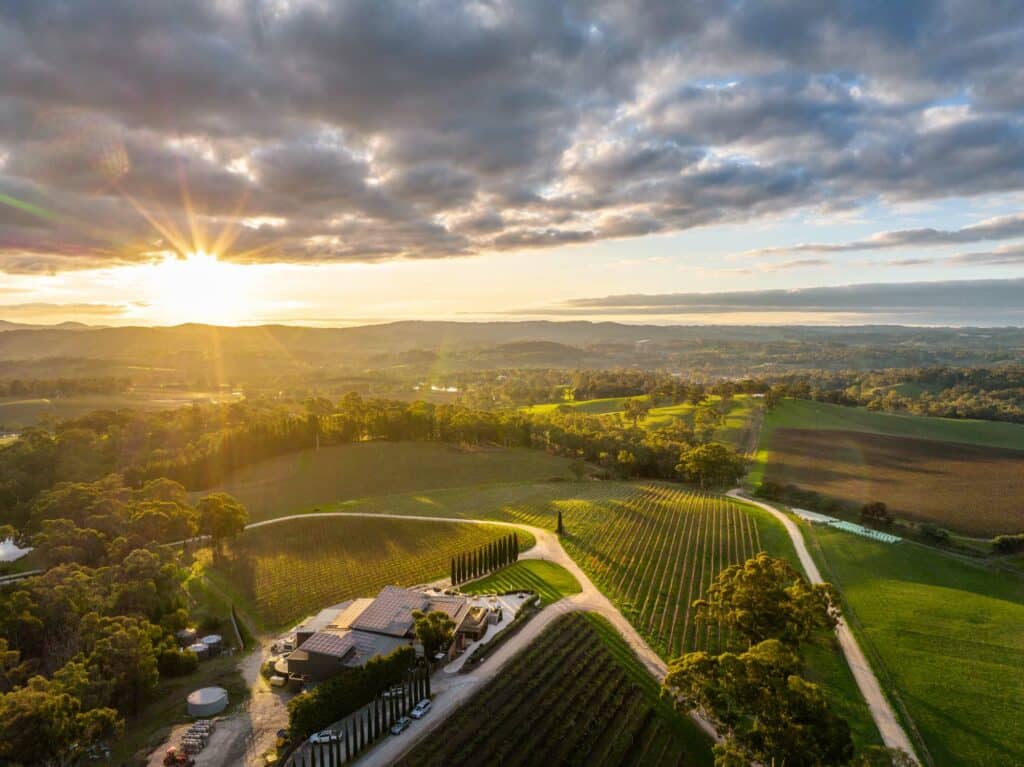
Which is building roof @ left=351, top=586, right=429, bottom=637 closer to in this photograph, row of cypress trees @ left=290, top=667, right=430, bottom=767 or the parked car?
row of cypress trees @ left=290, top=667, right=430, bottom=767

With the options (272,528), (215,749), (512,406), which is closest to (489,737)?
(215,749)

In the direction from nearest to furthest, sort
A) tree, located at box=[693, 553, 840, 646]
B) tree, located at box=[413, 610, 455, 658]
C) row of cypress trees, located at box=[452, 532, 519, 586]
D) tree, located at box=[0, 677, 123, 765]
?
1. tree, located at box=[0, 677, 123, 765]
2. tree, located at box=[693, 553, 840, 646]
3. tree, located at box=[413, 610, 455, 658]
4. row of cypress trees, located at box=[452, 532, 519, 586]

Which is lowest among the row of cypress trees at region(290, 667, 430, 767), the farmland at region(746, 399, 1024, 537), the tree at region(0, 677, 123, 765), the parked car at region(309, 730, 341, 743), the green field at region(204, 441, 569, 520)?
the green field at region(204, 441, 569, 520)

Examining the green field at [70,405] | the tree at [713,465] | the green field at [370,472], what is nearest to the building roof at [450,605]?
the green field at [370,472]

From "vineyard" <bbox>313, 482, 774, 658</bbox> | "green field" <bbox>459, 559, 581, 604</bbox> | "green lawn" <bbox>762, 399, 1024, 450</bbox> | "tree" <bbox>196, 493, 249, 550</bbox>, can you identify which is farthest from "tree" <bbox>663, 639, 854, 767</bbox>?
"green lawn" <bbox>762, 399, 1024, 450</bbox>

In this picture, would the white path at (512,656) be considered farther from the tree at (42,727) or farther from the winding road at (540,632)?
the tree at (42,727)

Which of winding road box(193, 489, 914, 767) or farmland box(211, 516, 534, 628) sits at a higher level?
winding road box(193, 489, 914, 767)
